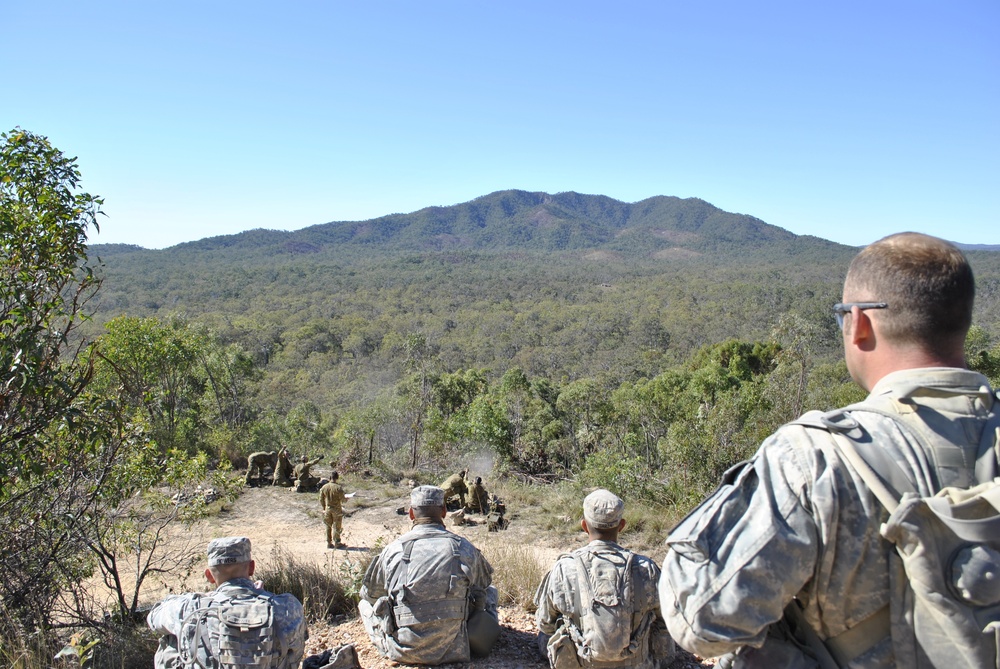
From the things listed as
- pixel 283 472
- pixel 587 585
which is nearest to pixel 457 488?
Answer: pixel 283 472

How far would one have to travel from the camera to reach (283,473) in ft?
38.5

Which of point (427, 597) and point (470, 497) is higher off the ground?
point (427, 597)

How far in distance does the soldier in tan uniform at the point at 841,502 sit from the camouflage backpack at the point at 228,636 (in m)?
2.23

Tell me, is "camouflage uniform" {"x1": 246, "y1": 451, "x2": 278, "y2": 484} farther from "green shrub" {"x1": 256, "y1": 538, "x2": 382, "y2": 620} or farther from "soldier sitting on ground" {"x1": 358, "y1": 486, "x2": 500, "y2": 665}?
"soldier sitting on ground" {"x1": 358, "y1": 486, "x2": 500, "y2": 665}

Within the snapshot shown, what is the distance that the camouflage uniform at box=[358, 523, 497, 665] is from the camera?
3.69 metres

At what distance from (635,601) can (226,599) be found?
1912 millimetres

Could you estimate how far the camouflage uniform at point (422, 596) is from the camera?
12.1 ft

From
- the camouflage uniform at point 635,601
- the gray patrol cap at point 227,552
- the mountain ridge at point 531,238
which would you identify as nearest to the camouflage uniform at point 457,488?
the camouflage uniform at point 635,601

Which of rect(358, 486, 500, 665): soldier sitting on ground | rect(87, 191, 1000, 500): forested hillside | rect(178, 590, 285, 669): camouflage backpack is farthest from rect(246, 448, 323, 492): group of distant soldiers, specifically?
rect(178, 590, 285, 669): camouflage backpack

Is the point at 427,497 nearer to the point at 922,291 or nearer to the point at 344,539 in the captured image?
the point at 922,291

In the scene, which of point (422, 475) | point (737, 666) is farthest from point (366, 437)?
point (737, 666)

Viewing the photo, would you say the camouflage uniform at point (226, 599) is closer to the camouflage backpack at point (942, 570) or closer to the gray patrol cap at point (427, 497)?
the gray patrol cap at point (427, 497)

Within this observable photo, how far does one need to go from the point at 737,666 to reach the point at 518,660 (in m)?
2.92

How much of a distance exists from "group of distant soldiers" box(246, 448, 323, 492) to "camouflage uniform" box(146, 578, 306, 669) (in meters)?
8.37
